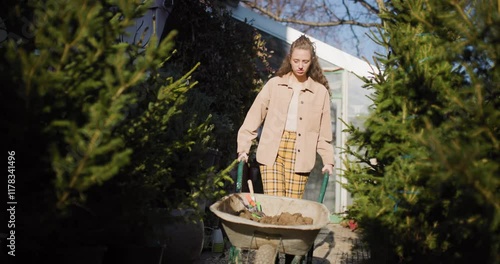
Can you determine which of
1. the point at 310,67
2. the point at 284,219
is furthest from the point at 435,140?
the point at 310,67

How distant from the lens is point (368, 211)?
A: 10.3 ft

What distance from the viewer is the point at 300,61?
15.3 ft

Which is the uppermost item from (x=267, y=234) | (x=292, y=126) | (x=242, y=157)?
(x=292, y=126)

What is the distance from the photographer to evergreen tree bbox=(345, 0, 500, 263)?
7.32 ft

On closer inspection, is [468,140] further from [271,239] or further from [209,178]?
[209,178]

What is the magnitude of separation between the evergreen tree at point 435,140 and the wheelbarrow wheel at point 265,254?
0.54m

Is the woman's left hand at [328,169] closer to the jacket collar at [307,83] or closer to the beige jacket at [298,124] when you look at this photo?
the beige jacket at [298,124]

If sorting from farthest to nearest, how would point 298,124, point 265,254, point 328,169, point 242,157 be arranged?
1. point 298,124
2. point 328,169
3. point 242,157
4. point 265,254

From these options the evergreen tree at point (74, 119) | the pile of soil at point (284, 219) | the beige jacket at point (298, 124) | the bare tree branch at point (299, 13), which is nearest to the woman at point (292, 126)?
the beige jacket at point (298, 124)

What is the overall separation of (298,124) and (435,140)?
101 inches

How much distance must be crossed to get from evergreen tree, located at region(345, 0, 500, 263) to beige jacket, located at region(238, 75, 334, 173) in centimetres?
85

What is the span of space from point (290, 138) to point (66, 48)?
254cm

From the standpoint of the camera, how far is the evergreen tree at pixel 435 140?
2.23 metres

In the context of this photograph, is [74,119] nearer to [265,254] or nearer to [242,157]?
[265,254]
